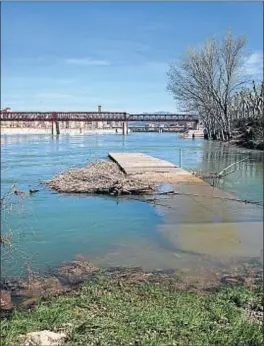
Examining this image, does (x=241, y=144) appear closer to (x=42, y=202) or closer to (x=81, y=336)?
(x=42, y=202)

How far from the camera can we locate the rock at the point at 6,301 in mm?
5359

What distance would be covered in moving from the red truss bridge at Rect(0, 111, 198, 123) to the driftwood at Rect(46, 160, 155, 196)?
215 ft

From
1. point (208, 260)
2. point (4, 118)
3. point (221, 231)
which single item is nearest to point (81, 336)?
point (208, 260)

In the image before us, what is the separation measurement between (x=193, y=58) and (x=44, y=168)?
21012 mm

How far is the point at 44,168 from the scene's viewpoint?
21750 mm

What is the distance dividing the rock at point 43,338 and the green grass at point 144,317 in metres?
0.09

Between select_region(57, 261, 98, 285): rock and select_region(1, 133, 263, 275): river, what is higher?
select_region(1, 133, 263, 275): river

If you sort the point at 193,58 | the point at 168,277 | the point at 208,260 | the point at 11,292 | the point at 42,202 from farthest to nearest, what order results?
1. the point at 193,58
2. the point at 42,202
3. the point at 208,260
4. the point at 168,277
5. the point at 11,292

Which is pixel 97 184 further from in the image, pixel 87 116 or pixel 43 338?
pixel 87 116

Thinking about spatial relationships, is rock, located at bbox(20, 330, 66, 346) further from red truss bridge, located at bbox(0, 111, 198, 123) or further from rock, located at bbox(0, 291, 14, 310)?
red truss bridge, located at bbox(0, 111, 198, 123)

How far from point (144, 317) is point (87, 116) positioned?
8402 cm

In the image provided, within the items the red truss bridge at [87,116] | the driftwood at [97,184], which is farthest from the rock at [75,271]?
the red truss bridge at [87,116]

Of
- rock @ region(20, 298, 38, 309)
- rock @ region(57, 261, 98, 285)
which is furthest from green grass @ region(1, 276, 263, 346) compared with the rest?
rock @ region(57, 261, 98, 285)

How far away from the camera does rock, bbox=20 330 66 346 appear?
389 centimetres
